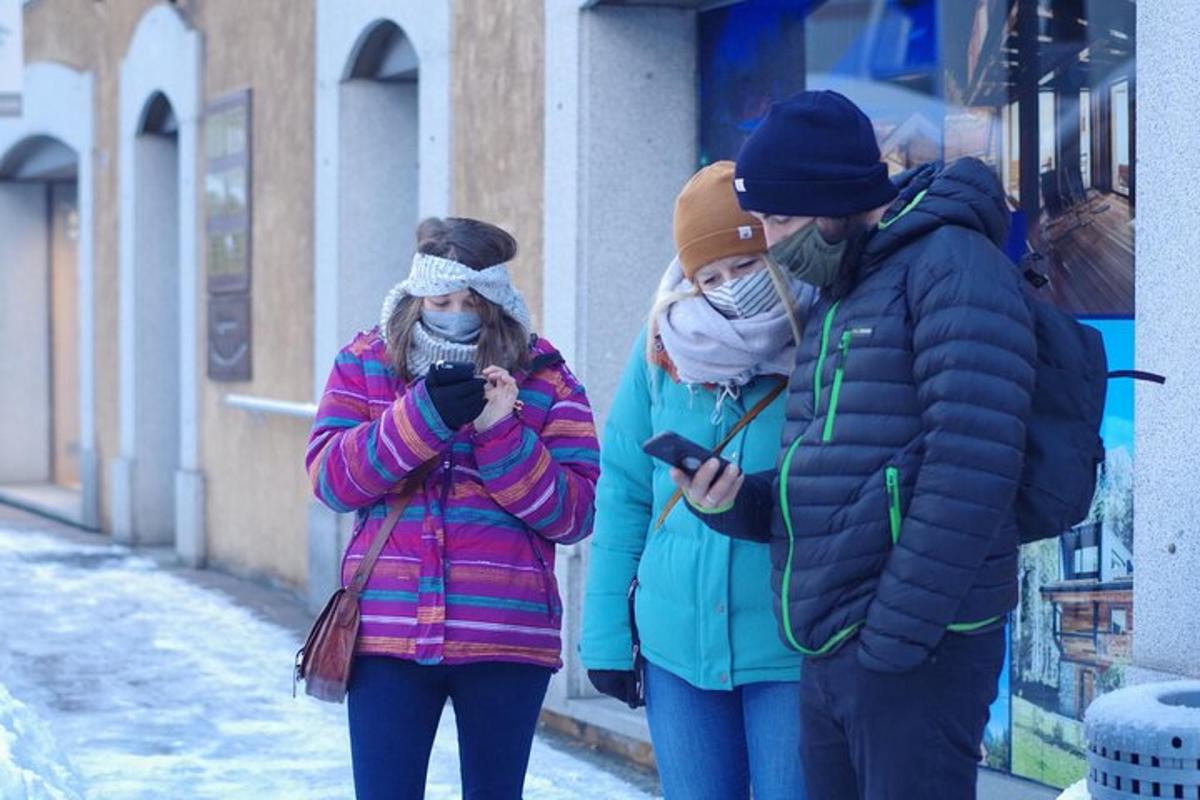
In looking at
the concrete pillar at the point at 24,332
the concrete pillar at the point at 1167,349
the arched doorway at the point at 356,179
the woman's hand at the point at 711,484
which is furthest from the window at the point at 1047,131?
the concrete pillar at the point at 24,332

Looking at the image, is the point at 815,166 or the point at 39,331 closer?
the point at 815,166

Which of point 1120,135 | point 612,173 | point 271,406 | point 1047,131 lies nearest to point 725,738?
point 1120,135

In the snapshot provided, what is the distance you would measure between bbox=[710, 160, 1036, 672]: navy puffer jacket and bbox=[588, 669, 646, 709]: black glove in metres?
0.51

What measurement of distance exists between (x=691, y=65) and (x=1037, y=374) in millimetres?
4096

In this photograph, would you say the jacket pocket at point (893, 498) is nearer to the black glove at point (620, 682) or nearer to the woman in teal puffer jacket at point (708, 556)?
the woman in teal puffer jacket at point (708, 556)

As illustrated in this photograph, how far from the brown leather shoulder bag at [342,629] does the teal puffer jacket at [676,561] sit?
15.8 inches

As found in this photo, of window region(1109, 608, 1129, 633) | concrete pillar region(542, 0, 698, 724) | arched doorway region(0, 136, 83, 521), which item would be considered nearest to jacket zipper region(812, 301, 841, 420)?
window region(1109, 608, 1129, 633)

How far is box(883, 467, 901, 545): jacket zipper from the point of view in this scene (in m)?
2.69

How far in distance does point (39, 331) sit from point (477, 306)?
13239 mm

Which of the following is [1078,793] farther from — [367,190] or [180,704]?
[367,190]

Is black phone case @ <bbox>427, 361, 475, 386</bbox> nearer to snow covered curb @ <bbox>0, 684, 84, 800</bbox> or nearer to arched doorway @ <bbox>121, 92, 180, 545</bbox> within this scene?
snow covered curb @ <bbox>0, 684, 84, 800</bbox>

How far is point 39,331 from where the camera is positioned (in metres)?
16.2

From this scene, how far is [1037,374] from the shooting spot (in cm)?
271

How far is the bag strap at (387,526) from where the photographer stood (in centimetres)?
360
